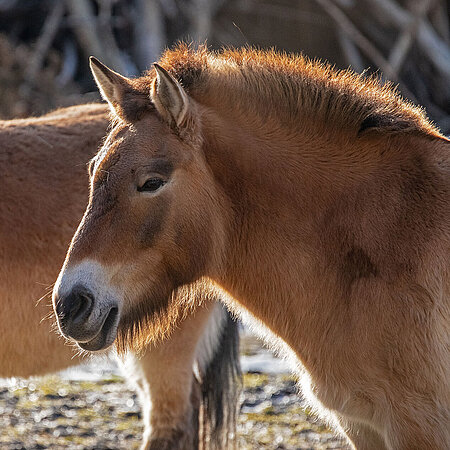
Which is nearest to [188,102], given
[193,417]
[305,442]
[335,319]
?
[335,319]

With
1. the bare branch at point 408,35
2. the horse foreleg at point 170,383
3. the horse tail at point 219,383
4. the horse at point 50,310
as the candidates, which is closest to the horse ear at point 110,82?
the horse at point 50,310

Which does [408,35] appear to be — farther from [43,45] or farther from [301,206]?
[301,206]

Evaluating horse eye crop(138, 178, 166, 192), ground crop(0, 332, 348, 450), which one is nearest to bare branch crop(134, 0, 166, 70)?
ground crop(0, 332, 348, 450)

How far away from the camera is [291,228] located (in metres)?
2.91

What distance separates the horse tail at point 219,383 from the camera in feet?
14.3

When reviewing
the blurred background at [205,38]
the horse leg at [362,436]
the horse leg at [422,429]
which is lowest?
the horse leg at [422,429]

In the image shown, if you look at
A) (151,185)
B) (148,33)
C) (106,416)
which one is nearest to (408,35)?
(148,33)

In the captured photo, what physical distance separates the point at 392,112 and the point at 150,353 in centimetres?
193

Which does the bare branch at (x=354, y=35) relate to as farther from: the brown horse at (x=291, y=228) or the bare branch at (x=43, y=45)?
the brown horse at (x=291, y=228)

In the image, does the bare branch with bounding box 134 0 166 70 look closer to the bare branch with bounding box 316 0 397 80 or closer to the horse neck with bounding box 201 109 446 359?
the bare branch with bounding box 316 0 397 80

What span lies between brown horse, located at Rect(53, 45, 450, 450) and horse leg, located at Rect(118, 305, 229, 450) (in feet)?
3.57

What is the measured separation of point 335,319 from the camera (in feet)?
9.39

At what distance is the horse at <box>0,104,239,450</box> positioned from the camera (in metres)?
3.97

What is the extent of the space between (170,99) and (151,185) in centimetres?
31
